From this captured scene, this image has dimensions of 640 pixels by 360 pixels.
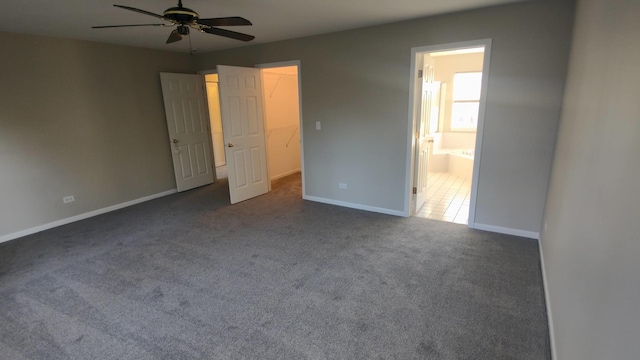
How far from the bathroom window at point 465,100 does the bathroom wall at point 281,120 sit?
360 centimetres

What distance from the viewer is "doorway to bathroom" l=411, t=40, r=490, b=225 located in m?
3.79

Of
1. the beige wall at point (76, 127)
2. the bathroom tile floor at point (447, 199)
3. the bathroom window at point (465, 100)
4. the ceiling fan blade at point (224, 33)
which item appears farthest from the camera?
the bathroom window at point (465, 100)

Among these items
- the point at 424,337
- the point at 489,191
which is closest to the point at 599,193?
the point at 424,337

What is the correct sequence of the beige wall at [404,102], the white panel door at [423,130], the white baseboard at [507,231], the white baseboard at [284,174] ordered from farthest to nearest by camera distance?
the white baseboard at [284,174] → the white panel door at [423,130] → the white baseboard at [507,231] → the beige wall at [404,102]

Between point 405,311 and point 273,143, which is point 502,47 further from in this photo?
point 273,143

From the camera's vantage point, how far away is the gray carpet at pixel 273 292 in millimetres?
2004

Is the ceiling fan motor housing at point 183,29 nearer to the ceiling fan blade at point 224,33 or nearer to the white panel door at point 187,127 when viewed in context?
the ceiling fan blade at point 224,33

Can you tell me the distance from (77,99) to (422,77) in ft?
15.2

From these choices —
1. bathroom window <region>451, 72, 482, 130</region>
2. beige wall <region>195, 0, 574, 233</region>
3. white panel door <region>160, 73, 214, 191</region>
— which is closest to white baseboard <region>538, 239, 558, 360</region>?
beige wall <region>195, 0, 574, 233</region>

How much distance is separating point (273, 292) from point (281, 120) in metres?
4.49

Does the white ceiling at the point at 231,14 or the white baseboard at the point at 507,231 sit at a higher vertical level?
the white ceiling at the point at 231,14

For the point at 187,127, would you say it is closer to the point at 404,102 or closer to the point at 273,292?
the point at 404,102

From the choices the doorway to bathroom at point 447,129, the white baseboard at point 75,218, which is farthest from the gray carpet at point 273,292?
the doorway to bathroom at point 447,129

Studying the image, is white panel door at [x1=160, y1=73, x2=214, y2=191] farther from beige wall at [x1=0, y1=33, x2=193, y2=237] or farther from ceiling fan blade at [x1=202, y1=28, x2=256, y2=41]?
ceiling fan blade at [x1=202, y1=28, x2=256, y2=41]
